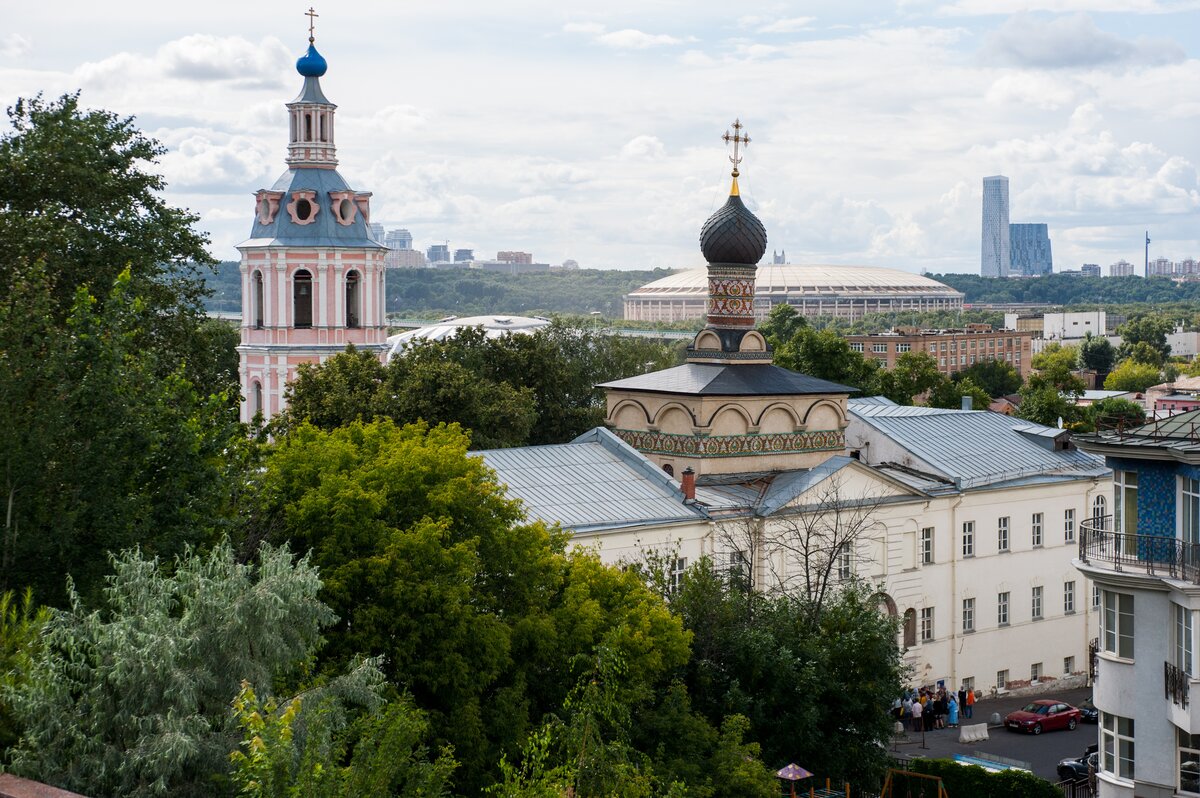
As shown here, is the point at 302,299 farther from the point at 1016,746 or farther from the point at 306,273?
the point at 1016,746

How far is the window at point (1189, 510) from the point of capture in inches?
997

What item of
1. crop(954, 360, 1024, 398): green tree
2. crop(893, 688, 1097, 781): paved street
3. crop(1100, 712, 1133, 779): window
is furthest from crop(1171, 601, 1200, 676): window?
crop(954, 360, 1024, 398): green tree

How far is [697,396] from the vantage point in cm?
4172

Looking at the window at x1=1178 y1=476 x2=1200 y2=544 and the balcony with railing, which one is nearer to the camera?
the balcony with railing

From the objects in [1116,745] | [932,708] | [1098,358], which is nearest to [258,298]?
[932,708]

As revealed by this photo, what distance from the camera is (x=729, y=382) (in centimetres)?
4262

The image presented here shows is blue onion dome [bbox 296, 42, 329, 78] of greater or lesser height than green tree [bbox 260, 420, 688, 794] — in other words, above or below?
above

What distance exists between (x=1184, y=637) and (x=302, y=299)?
43.4 meters

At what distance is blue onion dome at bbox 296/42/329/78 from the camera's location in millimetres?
63250

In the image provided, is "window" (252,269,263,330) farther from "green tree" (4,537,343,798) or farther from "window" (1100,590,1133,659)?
"green tree" (4,537,343,798)

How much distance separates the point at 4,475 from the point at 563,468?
1942cm

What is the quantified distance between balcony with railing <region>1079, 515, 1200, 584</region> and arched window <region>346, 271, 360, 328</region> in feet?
132

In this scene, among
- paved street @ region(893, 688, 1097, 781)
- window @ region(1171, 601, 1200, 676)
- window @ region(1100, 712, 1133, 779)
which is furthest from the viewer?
paved street @ region(893, 688, 1097, 781)

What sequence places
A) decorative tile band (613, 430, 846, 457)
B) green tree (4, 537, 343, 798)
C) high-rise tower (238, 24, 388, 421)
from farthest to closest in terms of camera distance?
high-rise tower (238, 24, 388, 421)
decorative tile band (613, 430, 846, 457)
green tree (4, 537, 343, 798)
